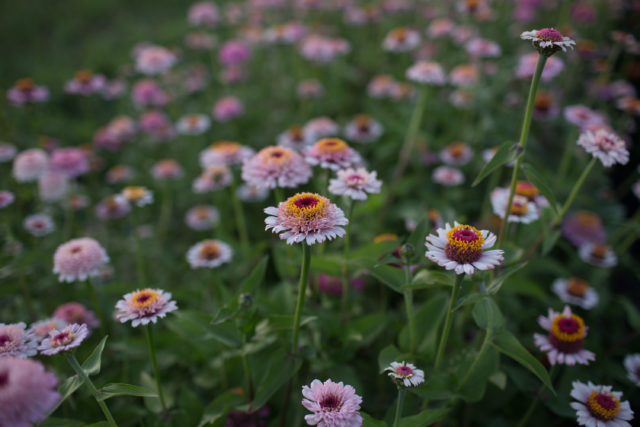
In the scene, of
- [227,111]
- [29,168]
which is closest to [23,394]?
[29,168]

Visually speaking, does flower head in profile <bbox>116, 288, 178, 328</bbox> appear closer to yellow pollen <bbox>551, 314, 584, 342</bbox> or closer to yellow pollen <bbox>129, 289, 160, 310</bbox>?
yellow pollen <bbox>129, 289, 160, 310</bbox>

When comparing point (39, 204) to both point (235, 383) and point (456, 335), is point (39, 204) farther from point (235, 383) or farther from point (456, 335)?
point (456, 335)

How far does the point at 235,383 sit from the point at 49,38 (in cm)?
578

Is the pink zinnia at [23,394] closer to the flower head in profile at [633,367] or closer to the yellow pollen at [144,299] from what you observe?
the yellow pollen at [144,299]

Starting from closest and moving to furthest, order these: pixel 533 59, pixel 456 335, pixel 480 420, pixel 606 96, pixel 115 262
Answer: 1. pixel 480 420
2. pixel 456 335
3. pixel 533 59
4. pixel 115 262
5. pixel 606 96

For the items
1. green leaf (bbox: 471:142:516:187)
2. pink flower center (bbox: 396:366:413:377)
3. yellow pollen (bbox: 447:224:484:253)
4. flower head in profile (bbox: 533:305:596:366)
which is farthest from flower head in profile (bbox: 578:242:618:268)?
pink flower center (bbox: 396:366:413:377)

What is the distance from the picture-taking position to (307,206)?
1.25 m

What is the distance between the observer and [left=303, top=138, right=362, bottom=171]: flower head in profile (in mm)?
1661

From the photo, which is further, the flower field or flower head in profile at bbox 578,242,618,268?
flower head in profile at bbox 578,242,618,268

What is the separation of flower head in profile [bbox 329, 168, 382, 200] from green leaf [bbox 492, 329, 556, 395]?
2.10ft

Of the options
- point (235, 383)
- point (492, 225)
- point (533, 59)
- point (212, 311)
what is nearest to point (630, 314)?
point (492, 225)

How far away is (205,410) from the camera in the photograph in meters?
1.57

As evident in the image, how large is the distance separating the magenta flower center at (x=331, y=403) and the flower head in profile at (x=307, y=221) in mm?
420

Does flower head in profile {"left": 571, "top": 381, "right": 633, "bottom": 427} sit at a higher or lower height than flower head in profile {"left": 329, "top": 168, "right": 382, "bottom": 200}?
lower
